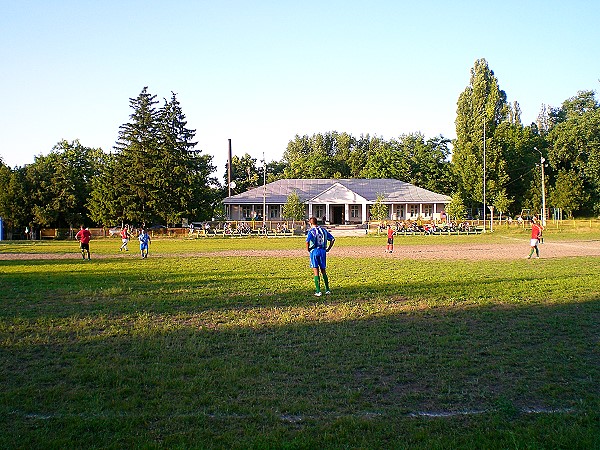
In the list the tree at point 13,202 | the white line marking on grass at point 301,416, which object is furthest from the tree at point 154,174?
the white line marking on grass at point 301,416

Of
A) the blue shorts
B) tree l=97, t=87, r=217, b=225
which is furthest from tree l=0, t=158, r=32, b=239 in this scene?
the blue shorts

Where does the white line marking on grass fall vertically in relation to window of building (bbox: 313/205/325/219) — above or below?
below

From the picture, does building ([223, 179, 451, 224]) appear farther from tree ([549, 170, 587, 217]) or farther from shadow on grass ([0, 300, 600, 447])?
shadow on grass ([0, 300, 600, 447])

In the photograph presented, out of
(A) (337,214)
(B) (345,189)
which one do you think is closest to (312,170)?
(A) (337,214)

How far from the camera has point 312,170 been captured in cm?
9819

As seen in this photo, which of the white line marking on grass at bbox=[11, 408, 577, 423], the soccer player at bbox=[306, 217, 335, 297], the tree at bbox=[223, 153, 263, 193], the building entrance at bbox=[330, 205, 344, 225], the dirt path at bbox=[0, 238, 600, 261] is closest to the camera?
the white line marking on grass at bbox=[11, 408, 577, 423]

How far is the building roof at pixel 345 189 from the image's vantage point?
77.4 metres

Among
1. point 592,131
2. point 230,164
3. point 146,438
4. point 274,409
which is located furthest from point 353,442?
point 230,164

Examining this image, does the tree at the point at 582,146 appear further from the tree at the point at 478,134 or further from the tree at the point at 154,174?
the tree at the point at 154,174

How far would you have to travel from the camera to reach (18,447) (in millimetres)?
4660

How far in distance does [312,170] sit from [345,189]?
21535mm

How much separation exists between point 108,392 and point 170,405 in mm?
885

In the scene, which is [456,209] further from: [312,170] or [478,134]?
[312,170]

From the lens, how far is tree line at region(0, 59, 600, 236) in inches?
2549
